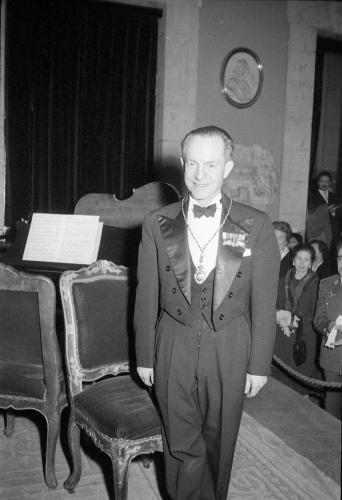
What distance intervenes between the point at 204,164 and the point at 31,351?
1354 mm

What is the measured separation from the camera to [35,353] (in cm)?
251

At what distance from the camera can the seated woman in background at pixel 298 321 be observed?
356cm

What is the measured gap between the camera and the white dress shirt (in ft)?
6.46

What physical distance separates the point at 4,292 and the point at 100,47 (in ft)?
14.4

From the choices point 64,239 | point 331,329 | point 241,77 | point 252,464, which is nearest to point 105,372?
point 252,464

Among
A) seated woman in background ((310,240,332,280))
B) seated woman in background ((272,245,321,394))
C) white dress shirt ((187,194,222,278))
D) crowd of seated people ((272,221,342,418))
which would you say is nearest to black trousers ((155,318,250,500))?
white dress shirt ((187,194,222,278))

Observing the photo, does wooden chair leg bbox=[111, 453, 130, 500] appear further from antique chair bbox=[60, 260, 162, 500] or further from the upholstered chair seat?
the upholstered chair seat

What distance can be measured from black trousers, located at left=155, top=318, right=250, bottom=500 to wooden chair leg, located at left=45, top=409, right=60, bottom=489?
2.19 feet

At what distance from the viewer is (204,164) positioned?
1858 millimetres

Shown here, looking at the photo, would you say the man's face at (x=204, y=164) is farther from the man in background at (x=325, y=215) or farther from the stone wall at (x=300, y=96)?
the stone wall at (x=300, y=96)

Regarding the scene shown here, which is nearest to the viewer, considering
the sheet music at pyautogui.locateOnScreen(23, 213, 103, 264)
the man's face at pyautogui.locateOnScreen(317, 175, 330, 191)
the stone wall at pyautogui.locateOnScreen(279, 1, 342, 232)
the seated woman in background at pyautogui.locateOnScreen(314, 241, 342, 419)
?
the seated woman in background at pyautogui.locateOnScreen(314, 241, 342, 419)

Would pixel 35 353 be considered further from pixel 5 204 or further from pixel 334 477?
pixel 5 204

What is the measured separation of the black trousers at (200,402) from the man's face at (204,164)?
0.54 metres

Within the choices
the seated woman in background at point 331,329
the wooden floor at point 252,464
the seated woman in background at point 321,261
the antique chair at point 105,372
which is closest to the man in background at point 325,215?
the seated woman in background at point 321,261
